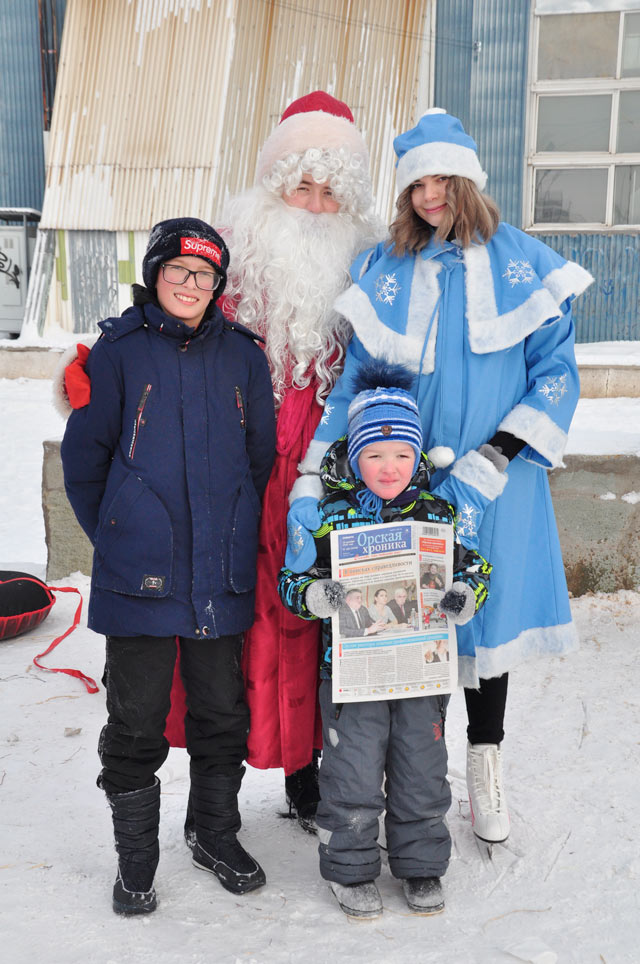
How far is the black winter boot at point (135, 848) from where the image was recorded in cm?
189

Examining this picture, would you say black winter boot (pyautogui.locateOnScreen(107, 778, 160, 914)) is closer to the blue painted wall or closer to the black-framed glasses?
the black-framed glasses

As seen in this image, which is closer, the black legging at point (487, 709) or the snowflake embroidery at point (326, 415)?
the snowflake embroidery at point (326, 415)

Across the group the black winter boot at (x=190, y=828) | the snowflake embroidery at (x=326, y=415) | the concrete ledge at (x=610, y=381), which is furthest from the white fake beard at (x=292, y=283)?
the concrete ledge at (x=610, y=381)

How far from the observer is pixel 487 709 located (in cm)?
222

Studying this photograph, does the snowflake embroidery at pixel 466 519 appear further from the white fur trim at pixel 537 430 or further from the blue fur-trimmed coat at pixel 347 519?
the white fur trim at pixel 537 430

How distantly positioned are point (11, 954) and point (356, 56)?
308 inches

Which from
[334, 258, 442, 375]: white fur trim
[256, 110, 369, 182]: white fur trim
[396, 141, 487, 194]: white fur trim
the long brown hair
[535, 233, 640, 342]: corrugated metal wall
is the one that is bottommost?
[334, 258, 442, 375]: white fur trim

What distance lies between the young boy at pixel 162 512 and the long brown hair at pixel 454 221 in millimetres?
475

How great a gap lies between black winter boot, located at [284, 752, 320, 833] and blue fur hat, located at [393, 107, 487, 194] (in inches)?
62.6

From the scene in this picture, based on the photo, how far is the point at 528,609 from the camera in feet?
7.20

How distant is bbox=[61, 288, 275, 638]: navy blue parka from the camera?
1.83 metres

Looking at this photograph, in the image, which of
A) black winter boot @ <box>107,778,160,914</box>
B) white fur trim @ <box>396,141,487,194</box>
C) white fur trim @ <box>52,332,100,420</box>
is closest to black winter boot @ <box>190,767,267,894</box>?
black winter boot @ <box>107,778,160,914</box>

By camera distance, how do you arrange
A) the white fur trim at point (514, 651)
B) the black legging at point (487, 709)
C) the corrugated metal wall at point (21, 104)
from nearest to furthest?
the white fur trim at point (514, 651) → the black legging at point (487, 709) → the corrugated metal wall at point (21, 104)

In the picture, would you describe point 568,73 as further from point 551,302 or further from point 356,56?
point 551,302
